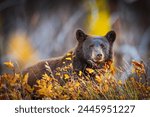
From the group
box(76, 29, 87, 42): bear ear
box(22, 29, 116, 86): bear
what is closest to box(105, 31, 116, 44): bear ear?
box(22, 29, 116, 86): bear

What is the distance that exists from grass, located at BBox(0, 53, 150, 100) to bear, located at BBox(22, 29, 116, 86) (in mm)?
84

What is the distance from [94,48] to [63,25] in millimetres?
1355

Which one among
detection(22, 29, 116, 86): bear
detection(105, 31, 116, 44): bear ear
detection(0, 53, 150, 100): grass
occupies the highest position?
detection(105, 31, 116, 44): bear ear

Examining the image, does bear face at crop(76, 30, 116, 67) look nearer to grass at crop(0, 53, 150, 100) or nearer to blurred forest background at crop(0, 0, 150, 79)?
grass at crop(0, 53, 150, 100)

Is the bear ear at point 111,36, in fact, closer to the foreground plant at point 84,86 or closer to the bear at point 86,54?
the bear at point 86,54

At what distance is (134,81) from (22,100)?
1472mm

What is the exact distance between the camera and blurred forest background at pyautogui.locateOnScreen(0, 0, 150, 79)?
1049 cm

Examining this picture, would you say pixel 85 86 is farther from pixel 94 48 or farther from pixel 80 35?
pixel 80 35

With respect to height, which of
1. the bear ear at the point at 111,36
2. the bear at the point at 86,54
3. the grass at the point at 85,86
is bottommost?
the grass at the point at 85,86

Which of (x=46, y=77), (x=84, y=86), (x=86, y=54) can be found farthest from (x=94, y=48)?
(x=46, y=77)

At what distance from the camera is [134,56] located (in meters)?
10.4

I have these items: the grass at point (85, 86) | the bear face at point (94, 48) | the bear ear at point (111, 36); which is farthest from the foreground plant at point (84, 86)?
the bear ear at point (111, 36)

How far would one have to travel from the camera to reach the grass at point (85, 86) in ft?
→ 30.0

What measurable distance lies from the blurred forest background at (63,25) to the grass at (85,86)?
100 centimetres
